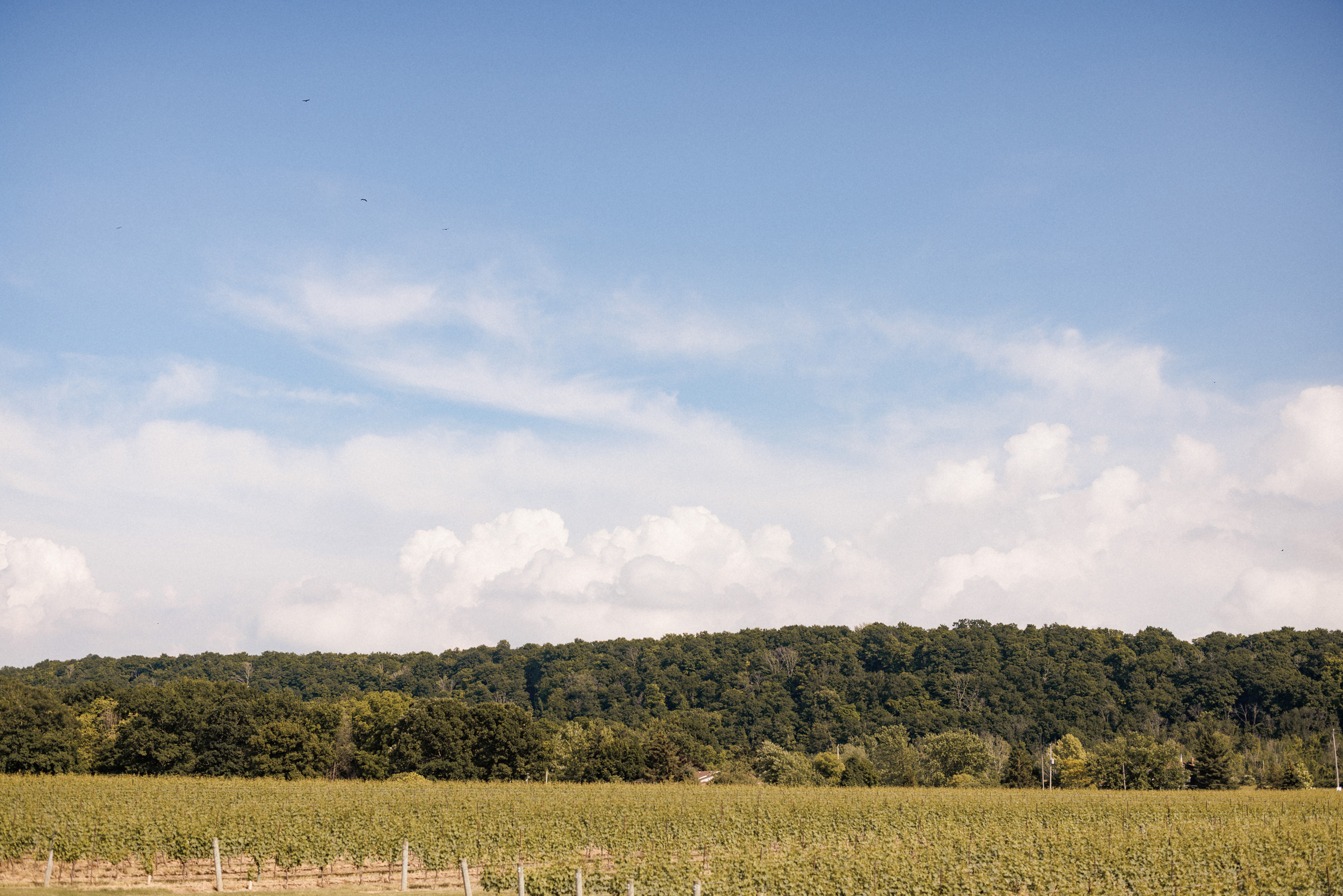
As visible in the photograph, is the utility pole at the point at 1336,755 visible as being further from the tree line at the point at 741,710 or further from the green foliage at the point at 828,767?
the green foliage at the point at 828,767

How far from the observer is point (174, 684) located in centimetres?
7794

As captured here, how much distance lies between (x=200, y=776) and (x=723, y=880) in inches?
2348

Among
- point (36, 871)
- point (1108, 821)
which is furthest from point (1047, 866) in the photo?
point (36, 871)

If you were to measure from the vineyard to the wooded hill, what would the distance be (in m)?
60.0

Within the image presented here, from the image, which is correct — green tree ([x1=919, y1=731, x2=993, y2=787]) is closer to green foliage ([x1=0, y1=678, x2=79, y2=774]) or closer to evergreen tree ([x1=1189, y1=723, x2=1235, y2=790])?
evergreen tree ([x1=1189, y1=723, x2=1235, y2=790])

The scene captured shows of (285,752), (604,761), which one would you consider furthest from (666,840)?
(285,752)

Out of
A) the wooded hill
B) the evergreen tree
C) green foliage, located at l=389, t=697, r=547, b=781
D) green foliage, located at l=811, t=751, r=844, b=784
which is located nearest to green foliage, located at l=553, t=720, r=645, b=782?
green foliage, located at l=389, t=697, r=547, b=781

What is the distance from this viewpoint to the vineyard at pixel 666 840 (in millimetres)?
21750

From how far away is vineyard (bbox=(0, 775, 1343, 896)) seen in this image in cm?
2175

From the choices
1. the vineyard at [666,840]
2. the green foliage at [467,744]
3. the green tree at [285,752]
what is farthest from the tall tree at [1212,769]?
the green tree at [285,752]

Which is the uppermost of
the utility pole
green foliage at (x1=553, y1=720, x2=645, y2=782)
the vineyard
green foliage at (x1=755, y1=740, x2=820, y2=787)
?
the vineyard

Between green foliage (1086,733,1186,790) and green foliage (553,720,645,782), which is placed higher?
green foliage (553,720,645,782)

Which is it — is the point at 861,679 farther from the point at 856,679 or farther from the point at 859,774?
the point at 859,774

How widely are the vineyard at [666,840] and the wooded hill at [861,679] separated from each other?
60.0 m
